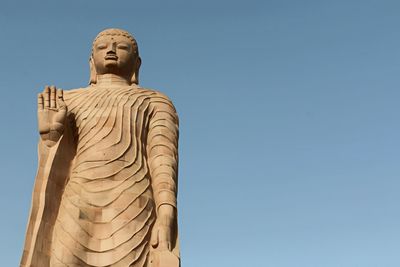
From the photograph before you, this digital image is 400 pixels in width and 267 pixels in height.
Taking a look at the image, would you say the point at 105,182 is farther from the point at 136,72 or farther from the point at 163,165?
the point at 136,72

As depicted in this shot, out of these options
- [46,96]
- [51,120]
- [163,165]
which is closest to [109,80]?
[46,96]

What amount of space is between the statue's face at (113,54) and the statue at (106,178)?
0.02 metres

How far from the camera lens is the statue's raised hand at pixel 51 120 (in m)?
11.6

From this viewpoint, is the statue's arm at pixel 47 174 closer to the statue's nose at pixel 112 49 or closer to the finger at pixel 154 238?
the statue's nose at pixel 112 49

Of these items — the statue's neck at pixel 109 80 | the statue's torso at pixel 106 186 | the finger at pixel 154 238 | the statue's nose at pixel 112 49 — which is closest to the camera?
the statue's torso at pixel 106 186

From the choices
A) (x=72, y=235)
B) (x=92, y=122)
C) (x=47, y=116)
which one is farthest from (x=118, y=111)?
(x=72, y=235)

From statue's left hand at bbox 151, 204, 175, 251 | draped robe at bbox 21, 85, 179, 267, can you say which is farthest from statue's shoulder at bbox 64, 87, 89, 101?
statue's left hand at bbox 151, 204, 175, 251

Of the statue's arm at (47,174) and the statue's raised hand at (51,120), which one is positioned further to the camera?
the statue's raised hand at (51,120)

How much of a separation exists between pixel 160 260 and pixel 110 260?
0.73 meters

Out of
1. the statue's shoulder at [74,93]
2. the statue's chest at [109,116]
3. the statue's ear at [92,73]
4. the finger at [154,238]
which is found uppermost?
the statue's ear at [92,73]

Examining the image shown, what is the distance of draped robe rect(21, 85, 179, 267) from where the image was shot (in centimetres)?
1104

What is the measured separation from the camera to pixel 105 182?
11.6 metres

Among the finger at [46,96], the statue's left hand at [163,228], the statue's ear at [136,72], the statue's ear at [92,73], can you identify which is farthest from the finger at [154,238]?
the statue's ear at [92,73]

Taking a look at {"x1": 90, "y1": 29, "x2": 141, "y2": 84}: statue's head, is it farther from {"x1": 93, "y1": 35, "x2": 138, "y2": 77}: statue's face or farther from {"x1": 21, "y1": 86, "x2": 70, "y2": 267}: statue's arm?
→ {"x1": 21, "y1": 86, "x2": 70, "y2": 267}: statue's arm
